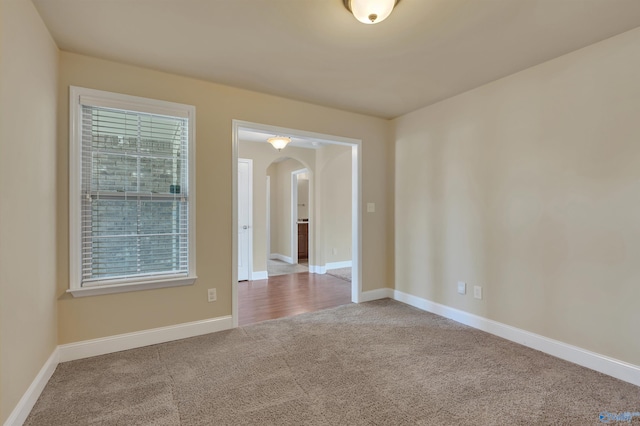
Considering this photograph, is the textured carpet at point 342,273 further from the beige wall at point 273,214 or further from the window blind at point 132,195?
the window blind at point 132,195

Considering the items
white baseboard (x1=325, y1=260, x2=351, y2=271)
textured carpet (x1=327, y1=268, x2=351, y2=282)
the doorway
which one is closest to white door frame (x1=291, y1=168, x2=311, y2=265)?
white baseboard (x1=325, y1=260, x2=351, y2=271)

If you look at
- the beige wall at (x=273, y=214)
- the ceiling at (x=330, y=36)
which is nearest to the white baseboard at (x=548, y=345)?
the ceiling at (x=330, y=36)

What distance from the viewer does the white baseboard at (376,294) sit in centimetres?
402

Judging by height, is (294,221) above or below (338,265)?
above

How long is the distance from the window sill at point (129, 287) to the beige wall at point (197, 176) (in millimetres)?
50

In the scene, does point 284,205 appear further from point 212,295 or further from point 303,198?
point 212,295

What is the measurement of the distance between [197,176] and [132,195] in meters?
0.58

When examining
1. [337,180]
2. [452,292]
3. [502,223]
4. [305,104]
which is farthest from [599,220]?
[337,180]

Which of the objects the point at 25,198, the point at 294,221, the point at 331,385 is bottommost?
the point at 331,385

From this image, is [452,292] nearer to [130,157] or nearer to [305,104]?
[305,104]

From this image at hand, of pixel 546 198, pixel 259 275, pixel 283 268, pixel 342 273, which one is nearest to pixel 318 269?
pixel 342 273

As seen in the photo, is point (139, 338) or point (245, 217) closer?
point (139, 338)

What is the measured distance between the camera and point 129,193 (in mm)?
2656

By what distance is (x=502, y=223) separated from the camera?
114 inches
